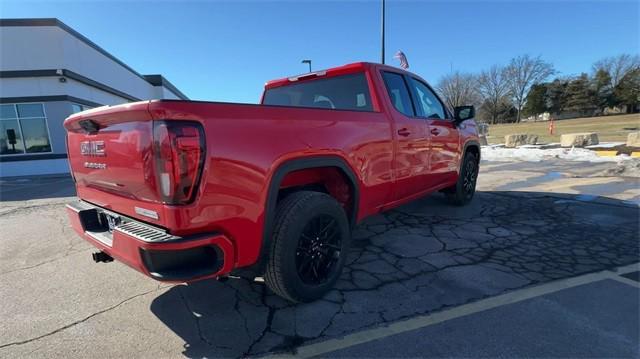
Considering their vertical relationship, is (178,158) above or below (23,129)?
below

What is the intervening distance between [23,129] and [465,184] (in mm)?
19073

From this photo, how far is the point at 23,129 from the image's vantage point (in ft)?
51.4

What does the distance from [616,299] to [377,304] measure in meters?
1.88

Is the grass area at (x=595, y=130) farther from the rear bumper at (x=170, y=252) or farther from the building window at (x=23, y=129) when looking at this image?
the building window at (x=23, y=129)

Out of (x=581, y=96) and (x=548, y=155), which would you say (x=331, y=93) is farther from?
(x=581, y=96)

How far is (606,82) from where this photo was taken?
51156mm

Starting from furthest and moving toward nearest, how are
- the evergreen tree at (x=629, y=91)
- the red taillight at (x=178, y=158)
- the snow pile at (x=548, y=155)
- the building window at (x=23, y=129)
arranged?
the evergreen tree at (x=629, y=91)
the building window at (x=23, y=129)
the snow pile at (x=548, y=155)
the red taillight at (x=178, y=158)

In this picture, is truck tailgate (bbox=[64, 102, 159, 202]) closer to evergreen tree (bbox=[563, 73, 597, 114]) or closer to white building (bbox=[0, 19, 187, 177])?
white building (bbox=[0, 19, 187, 177])

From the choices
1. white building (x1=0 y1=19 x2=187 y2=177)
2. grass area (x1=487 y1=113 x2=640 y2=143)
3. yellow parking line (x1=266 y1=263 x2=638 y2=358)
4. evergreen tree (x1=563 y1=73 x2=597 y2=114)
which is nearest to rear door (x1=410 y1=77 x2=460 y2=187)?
yellow parking line (x1=266 y1=263 x2=638 y2=358)

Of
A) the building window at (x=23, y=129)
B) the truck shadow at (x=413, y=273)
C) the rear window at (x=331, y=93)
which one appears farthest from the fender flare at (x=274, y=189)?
the building window at (x=23, y=129)

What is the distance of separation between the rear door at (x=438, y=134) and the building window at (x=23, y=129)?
1793 cm

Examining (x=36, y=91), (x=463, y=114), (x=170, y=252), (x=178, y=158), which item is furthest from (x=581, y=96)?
(x=170, y=252)

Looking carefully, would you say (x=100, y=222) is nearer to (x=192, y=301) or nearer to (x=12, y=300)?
(x=192, y=301)

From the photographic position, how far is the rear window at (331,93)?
11.8 ft
